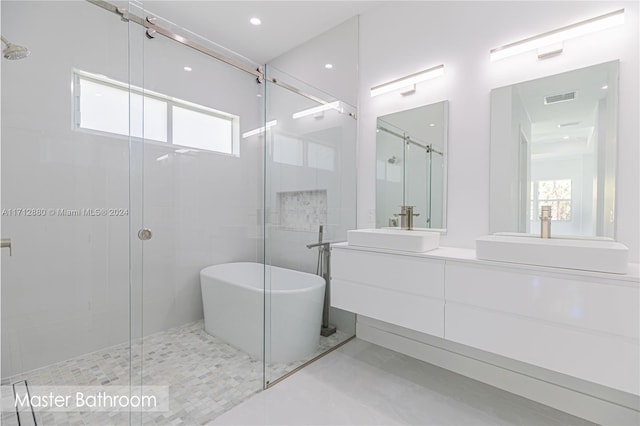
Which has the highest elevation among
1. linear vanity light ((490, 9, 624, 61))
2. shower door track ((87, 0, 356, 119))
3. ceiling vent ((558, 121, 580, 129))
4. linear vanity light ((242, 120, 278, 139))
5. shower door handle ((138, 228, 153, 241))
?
shower door track ((87, 0, 356, 119))

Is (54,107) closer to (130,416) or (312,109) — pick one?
(312,109)

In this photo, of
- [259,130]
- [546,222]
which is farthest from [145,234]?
[546,222]

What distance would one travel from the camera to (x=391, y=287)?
1856mm

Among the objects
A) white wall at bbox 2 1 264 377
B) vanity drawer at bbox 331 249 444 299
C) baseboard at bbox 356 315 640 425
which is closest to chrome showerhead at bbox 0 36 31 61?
white wall at bbox 2 1 264 377

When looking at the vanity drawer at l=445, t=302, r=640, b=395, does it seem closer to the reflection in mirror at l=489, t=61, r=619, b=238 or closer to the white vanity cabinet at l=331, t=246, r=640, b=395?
the white vanity cabinet at l=331, t=246, r=640, b=395

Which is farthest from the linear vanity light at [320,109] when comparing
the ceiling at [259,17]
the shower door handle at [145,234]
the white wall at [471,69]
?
the shower door handle at [145,234]

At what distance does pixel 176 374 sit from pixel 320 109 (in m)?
2.29

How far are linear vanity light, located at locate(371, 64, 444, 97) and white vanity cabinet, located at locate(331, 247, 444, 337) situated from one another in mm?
1369

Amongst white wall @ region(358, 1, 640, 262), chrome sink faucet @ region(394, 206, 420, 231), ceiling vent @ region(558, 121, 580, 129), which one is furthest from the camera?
Result: chrome sink faucet @ region(394, 206, 420, 231)

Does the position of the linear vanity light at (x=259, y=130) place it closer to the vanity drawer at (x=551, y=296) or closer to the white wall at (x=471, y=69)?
the white wall at (x=471, y=69)

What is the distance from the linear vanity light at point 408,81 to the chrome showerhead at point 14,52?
A: 2.35m

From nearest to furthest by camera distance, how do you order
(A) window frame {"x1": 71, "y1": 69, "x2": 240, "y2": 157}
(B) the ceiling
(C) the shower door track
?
(C) the shower door track
(A) window frame {"x1": 71, "y1": 69, "x2": 240, "y2": 157}
(B) the ceiling

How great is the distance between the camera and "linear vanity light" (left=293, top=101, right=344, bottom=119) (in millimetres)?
2381

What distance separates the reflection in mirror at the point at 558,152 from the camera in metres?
1.54
